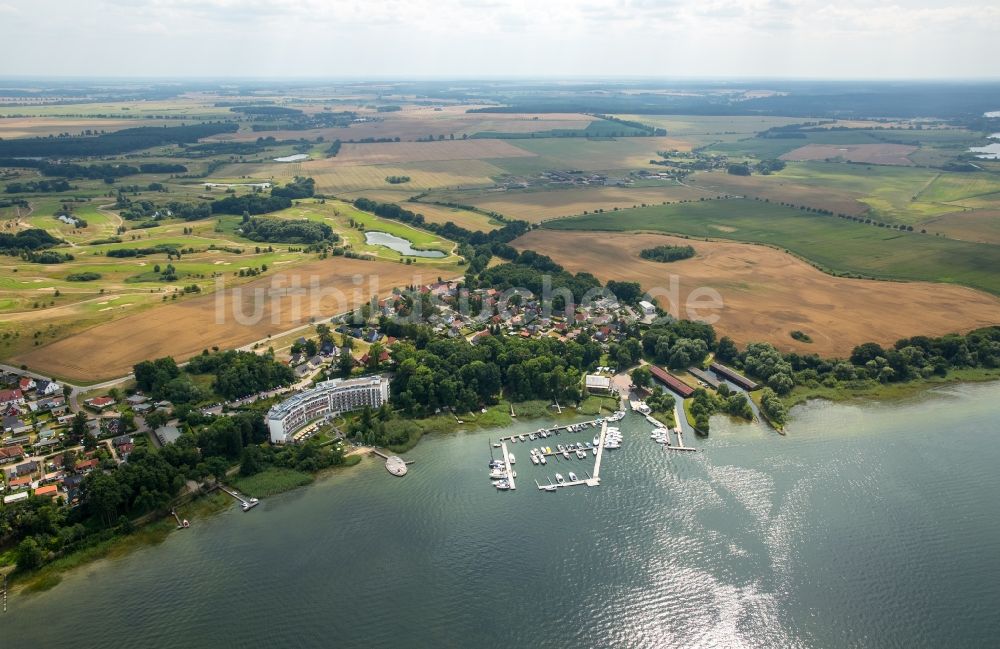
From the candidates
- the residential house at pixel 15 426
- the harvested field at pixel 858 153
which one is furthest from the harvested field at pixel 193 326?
the harvested field at pixel 858 153

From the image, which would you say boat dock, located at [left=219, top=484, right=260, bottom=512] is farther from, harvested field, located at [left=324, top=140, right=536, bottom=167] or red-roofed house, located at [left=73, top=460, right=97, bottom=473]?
harvested field, located at [left=324, top=140, right=536, bottom=167]

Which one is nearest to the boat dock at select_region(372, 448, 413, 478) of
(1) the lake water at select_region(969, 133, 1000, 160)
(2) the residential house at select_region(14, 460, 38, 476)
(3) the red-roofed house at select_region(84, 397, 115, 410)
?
(2) the residential house at select_region(14, 460, 38, 476)

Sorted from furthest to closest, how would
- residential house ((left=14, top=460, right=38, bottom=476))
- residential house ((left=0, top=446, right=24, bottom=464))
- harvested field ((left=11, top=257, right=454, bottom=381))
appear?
1. harvested field ((left=11, top=257, right=454, bottom=381))
2. residential house ((left=0, top=446, right=24, bottom=464))
3. residential house ((left=14, top=460, right=38, bottom=476))

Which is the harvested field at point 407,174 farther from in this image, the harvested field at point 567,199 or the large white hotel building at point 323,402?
the large white hotel building at point 323,402

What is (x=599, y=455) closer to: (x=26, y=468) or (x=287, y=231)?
(x=26, y=468)

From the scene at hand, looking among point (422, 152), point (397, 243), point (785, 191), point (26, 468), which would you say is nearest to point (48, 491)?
point (26, 468)
